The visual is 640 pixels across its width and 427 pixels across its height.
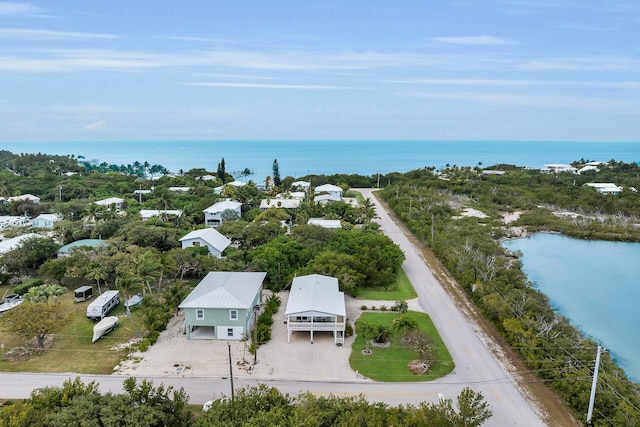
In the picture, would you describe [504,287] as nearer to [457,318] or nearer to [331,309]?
[457,318]

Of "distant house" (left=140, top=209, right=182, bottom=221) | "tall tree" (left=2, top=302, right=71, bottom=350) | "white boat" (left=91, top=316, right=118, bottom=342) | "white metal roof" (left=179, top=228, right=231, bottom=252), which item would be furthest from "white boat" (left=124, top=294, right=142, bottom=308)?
"distant house" (left=140, top=209, right=182, bottom=221)

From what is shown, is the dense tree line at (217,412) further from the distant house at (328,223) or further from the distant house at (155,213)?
the distant house at (155,213)

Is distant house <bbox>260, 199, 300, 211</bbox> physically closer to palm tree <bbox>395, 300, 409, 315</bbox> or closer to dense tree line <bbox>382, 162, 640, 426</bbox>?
dense tree line <bbox>382, 162, 640, 426</bbox>

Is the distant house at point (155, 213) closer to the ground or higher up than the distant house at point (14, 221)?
higher up

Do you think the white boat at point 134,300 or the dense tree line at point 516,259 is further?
the white boat at point 134,300

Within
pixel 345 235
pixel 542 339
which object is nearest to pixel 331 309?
pixel 542 339

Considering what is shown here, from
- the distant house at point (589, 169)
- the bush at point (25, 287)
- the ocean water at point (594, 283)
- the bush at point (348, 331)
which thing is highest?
the distant house at point (589, 169)

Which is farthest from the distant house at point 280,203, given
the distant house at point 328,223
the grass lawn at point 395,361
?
the grass lawn at point 395,361
